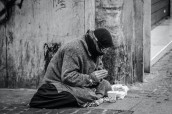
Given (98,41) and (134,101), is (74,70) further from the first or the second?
(134,101)

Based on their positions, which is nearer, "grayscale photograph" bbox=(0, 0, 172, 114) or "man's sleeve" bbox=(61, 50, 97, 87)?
"man's sleeve" bbox=(61, 50, 97, 87)

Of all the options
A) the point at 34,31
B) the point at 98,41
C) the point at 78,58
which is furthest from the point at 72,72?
the point at 34,31

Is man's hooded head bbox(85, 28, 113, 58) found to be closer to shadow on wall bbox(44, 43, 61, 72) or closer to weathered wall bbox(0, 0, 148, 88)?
weathered wall bbox(0, 0, 148, 88)

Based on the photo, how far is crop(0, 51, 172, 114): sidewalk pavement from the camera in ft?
19.9

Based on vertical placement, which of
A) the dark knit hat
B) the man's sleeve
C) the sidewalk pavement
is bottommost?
the sidewalk pavement

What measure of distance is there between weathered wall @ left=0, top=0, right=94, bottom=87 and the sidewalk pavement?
31 cm

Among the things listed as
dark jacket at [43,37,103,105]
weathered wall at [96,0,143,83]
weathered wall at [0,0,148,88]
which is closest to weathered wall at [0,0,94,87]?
weathered wall at [0,0,148,88]

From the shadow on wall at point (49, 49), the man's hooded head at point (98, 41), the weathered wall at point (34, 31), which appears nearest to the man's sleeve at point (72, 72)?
the man's hooded head at point (98, 41)

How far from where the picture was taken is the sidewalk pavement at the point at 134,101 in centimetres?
607

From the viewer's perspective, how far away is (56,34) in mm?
7559

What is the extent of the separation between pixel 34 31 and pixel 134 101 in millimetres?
2188

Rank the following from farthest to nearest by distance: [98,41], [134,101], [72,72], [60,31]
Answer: [60,31]
[134,101]
[98,41]
[72,72]

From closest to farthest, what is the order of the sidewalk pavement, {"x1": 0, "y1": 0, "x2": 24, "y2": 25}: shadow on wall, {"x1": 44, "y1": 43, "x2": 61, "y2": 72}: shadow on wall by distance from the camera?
the sidewalk pavement → {"x1": 44, "y1": 43, "x2": 61, "y2": 72}: shadow on wall → {"x1": 0, "y1": 0, "x2": 24, "y2": 25}: shadow on wall

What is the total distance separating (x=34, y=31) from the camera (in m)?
7.64
